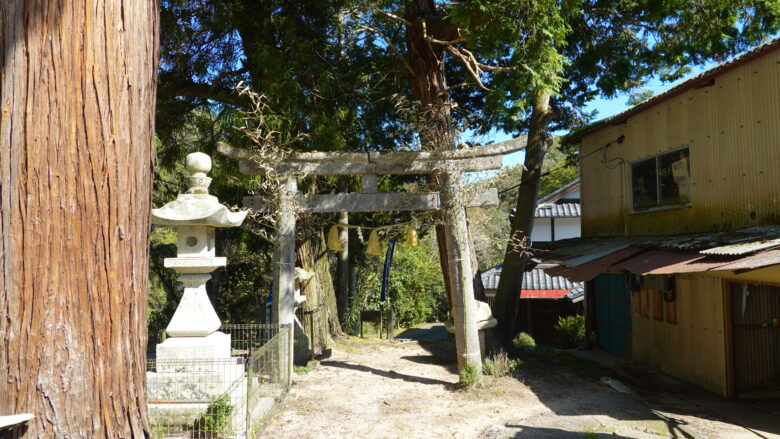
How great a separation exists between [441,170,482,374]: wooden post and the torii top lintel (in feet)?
0.95

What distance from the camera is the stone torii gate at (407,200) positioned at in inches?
388

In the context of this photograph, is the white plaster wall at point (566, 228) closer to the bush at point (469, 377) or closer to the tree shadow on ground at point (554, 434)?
the bush at point (469, 377)

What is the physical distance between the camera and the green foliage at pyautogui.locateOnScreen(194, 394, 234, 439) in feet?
22.2

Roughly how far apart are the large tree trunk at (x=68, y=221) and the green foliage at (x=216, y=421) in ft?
14.9

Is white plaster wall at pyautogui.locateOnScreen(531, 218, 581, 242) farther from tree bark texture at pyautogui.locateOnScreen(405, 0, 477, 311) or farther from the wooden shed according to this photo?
tree bark texture at pyautogui.locateOnScreen(405, 0, 477, 311)

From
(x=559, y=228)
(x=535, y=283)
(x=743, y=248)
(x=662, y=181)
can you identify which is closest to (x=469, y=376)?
(x=743, y=248)

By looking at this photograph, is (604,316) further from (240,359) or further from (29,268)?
(29,268)

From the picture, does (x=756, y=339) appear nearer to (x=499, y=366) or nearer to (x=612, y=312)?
(x=499, y=366)

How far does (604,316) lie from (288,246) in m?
10.6

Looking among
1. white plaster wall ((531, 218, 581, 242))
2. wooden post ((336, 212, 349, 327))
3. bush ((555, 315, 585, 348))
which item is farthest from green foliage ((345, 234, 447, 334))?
bush ((555, 315, 585, 348))

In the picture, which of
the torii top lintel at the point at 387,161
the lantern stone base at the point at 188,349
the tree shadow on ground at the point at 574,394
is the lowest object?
the tree shadow on ground at the point at 574,394

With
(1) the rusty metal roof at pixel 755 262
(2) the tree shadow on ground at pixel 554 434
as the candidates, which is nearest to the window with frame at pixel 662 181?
(1) the rusty metal roof at pixel 755 262

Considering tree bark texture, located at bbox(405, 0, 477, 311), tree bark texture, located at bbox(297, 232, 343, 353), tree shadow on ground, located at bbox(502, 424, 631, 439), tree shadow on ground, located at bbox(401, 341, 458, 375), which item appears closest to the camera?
tree shadow on ground, located at bbox(502, 424, 631, 439)

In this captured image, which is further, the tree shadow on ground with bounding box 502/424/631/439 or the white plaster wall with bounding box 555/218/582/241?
the white plaster wall with bounding box 555/218/582/241
